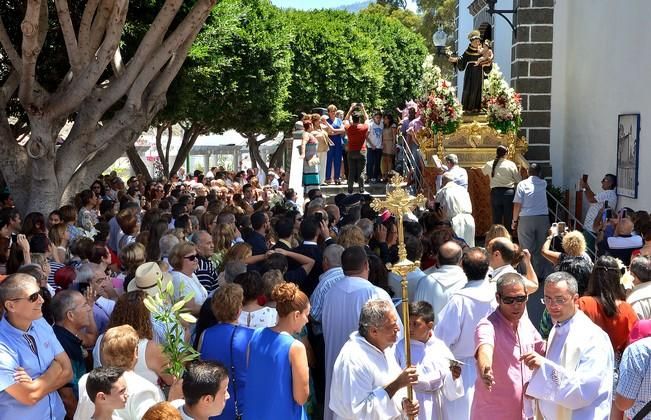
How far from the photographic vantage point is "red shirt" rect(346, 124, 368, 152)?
62.5 feet

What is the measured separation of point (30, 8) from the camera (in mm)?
11672

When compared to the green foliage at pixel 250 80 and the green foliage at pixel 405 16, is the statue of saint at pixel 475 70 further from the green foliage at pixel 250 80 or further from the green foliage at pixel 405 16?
the green foliage at pixel 405 16

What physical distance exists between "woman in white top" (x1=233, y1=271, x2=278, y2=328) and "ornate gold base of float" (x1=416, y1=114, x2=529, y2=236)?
10.8 m

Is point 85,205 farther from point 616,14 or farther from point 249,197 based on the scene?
point 616,14

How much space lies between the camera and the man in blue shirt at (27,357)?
17.5 feet

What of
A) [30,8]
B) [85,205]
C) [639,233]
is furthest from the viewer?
[85,205]

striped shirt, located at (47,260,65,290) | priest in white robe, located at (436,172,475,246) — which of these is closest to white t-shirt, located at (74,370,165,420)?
striped shirt, located at (47,260,65,290)

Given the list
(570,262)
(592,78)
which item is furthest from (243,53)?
(570,262)

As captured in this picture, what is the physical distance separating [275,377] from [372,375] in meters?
0.62

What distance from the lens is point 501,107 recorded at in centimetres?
1720

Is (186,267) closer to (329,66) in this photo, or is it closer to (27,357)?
(27,357)

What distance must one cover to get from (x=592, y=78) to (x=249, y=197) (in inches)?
279

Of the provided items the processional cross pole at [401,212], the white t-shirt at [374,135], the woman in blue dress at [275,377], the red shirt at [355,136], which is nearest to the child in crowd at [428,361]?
the processional cross pole at [401,212]

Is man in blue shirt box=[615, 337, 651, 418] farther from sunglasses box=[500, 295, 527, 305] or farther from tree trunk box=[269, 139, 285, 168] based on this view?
tree trunk box=[269, 139, 285, 168]
